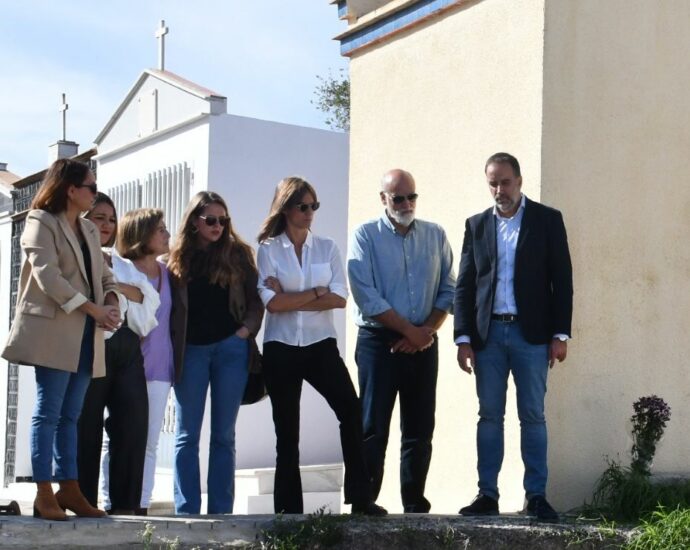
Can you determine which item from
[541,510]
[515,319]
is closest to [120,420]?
[515,319]

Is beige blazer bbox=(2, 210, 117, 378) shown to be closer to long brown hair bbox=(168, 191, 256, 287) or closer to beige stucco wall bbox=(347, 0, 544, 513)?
long brown hair bbox=(168, 191, 256, 287)

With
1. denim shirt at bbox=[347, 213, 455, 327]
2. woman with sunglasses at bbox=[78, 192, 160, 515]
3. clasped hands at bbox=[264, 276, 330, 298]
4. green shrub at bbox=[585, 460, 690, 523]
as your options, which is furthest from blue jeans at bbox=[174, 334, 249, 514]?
green shrub at bbox=[585, 460, 690, 523]

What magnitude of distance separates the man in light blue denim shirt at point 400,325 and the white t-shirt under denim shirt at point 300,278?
0.15 meters

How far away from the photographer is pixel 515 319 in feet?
21.7

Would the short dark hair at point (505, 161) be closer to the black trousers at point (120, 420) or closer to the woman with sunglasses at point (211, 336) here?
the woman with sunglasses at point (211, 336)

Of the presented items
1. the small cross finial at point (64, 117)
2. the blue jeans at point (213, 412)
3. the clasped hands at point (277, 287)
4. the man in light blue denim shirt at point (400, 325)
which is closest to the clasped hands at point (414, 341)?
the man in light blue denim shirt at point (400, 325)

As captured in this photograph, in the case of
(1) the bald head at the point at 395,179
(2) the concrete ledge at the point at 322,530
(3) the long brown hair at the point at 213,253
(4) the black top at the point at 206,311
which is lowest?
(2) the concrete ledge at the point at 322,530

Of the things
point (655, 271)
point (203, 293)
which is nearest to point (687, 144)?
point (655, 271)

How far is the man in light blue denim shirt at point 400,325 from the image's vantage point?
6852mm

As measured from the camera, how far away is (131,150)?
1373 centimetres

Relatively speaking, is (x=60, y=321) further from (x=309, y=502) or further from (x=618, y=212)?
(x=309, y=502)

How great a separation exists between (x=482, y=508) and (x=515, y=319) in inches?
41.0

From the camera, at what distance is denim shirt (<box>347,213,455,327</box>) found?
22.9 ft

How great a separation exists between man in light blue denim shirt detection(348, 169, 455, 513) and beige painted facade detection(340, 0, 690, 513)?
71 centimetres
